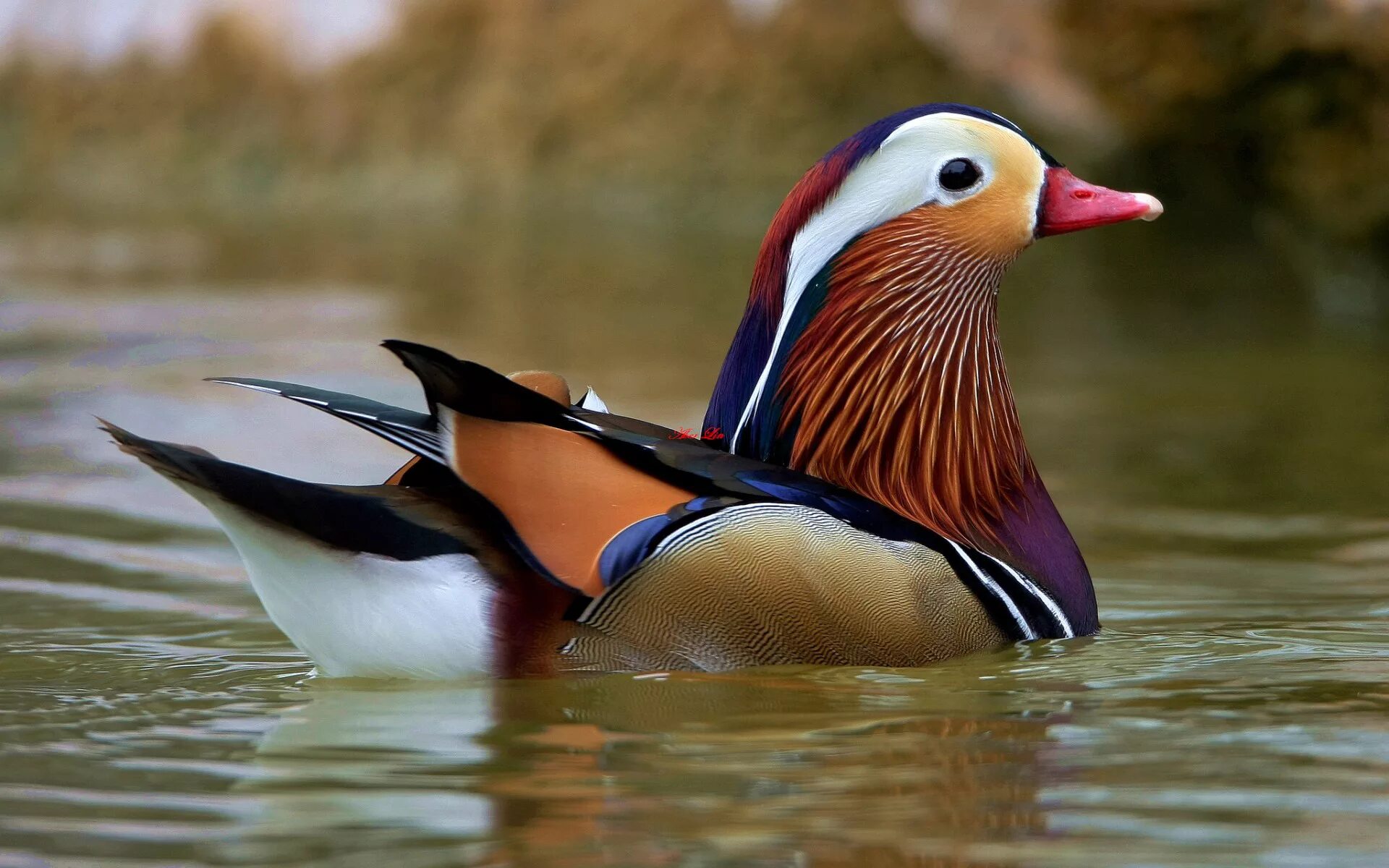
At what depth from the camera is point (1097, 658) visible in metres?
3.57

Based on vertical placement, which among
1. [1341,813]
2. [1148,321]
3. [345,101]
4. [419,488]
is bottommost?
[1341,813]

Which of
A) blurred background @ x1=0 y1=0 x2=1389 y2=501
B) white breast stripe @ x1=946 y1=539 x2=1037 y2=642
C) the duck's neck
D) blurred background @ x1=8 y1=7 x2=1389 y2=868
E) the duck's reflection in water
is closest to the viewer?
the duck's reflection in water

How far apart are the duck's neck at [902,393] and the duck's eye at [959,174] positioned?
9cm

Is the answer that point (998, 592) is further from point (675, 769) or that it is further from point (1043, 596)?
point (675, 769)

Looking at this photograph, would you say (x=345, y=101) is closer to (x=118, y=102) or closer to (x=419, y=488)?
(x=118, y=102)

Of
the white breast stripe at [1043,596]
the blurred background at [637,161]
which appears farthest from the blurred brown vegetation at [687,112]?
the white breast stripe at [1043,596]

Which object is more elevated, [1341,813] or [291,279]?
[291,279]

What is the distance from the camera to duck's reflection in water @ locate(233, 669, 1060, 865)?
247cm

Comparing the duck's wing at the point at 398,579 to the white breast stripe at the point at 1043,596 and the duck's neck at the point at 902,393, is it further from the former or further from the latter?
the white breast stripe at the point at 1043,596

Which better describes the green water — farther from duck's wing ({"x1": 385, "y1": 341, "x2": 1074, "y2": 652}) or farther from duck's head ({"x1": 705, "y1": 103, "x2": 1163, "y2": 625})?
duck's head ({"x1": 705, "y1": 103, "x2": 1163, "y2": 625})

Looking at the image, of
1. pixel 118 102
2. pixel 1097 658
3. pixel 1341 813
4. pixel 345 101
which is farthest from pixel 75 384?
pixel 118 102

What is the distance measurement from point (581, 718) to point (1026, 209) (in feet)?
4.35

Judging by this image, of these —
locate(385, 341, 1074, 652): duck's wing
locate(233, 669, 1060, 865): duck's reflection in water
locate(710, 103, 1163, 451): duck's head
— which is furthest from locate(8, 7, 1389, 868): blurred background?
locate(710, 103, 1163, 451): duck's head

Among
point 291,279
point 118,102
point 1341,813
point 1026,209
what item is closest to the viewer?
point 1341,813
